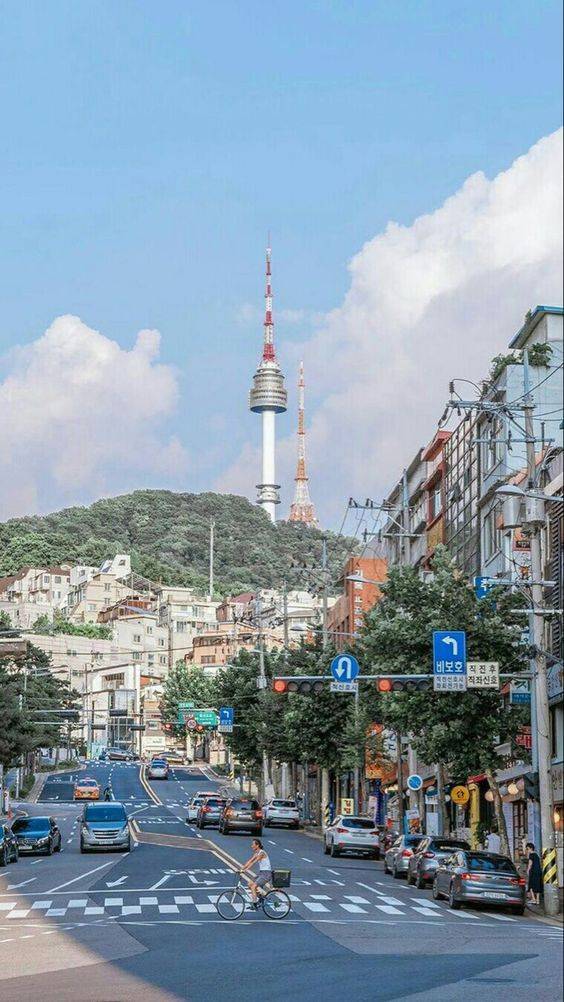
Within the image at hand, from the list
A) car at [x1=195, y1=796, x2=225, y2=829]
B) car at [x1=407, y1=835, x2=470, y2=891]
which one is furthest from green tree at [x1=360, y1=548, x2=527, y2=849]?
car at [x1=195, y1=796, x2=225, y2=829]

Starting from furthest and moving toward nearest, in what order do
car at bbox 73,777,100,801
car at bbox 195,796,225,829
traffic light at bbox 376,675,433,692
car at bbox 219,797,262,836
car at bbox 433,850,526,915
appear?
1. car at bbox 73,777,100,801
2. car at bbox 195,796,225,829
3. car at bbox 219,797,262,836
4. traffic light at bbox 376,675,433,692
5. car at bbox 433,850,526,915

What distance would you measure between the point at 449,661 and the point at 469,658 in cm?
522

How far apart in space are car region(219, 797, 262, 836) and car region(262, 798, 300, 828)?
48.1ft

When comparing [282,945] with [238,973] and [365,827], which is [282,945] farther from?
[365,827]

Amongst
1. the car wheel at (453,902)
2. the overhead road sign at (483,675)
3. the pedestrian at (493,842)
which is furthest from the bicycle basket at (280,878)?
the pedestrian at (493,842)

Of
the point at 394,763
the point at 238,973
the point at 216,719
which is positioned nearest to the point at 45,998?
the point at 238,973

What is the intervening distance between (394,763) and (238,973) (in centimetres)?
5658

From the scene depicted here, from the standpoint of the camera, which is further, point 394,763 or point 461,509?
point 394,763

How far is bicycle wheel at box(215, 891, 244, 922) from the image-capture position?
29.4 metres

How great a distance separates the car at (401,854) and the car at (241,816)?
18.2 m

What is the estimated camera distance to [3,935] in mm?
27188

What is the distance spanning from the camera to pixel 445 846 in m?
41.0

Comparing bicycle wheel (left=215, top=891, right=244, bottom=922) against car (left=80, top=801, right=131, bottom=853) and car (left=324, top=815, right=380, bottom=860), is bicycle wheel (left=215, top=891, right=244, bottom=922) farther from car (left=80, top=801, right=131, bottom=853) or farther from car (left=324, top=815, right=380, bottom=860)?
car (left=324, top=815, right=380, bottom=860)

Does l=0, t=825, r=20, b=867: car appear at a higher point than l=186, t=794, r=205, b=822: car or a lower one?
lower
